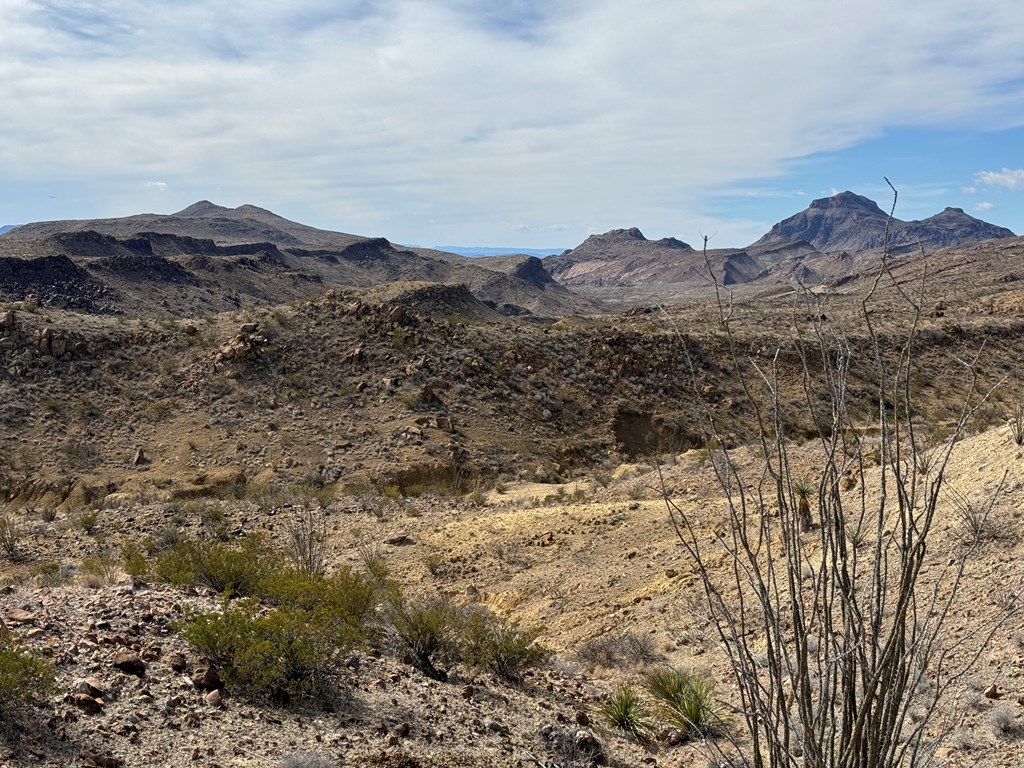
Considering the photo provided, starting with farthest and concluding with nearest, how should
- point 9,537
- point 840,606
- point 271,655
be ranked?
point 9,537
point 271,655
point 840,606

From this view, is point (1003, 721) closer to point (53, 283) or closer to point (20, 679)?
point (20, 679)

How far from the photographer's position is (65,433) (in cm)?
1825

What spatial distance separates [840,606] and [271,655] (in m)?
3.71

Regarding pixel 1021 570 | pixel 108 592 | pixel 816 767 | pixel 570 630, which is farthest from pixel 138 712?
pixel 1021 570

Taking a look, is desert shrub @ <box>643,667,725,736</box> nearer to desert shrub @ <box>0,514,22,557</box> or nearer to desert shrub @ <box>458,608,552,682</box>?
desert shrub @ <box>458,608,552,682</box>

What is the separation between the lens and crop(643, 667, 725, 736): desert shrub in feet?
18.3

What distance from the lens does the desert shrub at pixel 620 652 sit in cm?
732

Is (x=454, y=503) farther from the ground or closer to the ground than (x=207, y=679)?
closer to the ground

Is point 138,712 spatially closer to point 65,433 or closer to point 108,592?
point 108,592

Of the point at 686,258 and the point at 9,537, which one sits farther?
the point at 686,258

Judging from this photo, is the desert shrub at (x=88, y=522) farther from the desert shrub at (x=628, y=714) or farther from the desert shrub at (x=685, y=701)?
the desert shrub at (x=685, y=701)

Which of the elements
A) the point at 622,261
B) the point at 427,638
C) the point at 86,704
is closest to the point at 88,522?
the point at 427,638

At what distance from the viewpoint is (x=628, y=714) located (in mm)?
5852

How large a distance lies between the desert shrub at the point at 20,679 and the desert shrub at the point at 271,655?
3.28ft
